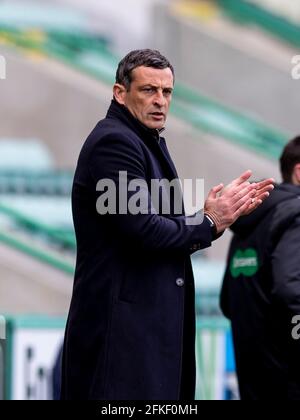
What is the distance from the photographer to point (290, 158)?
17.3ft

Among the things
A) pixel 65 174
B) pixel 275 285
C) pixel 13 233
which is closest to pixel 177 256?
pixel 275 285

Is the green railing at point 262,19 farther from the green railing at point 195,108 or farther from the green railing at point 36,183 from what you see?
the green railing at point 36,183

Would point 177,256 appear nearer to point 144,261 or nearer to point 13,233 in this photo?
point 144,261

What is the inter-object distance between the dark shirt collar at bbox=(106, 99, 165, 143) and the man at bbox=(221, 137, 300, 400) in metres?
1.12

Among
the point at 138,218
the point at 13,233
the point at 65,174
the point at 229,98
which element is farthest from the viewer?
the point at 229,98

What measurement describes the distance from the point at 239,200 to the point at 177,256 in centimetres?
29

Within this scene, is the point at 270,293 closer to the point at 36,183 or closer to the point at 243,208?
the point at 243,208

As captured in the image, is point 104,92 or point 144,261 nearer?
point 144,261

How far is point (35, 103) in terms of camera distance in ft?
33.7

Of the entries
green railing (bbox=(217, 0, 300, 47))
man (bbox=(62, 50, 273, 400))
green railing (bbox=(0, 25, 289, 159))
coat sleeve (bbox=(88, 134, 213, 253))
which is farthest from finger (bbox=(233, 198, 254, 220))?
green railing (bbox=(217, 0, 300, 47))

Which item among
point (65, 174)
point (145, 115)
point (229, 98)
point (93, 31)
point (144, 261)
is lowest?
point (144, 261)

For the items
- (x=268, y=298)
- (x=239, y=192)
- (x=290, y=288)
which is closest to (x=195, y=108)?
(x=268, y=298)

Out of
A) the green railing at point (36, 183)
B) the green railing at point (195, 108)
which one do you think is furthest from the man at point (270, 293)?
the green railing at point (195, 108)

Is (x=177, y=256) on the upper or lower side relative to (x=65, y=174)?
lower
